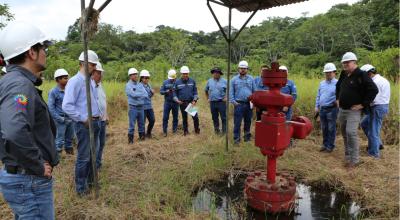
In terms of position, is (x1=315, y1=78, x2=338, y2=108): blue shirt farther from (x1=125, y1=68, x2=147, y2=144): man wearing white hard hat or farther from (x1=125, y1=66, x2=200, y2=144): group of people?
(x1=125, y1=68, x2=147, y2=144): man wearing white hard hat

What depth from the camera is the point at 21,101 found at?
5.62 feet

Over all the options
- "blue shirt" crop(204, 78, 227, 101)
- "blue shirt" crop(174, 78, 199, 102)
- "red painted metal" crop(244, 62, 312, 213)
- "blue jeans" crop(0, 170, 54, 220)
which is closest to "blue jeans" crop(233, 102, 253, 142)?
"blue shirt" crop(204, 78, 227, 101)

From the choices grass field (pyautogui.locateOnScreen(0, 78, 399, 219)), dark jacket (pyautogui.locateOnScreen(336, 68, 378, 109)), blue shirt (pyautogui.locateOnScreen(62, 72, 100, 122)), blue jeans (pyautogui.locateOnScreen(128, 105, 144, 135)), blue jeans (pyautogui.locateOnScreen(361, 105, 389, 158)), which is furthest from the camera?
blue jeans (pyautogui.locateOnScreen(128, 105, 144, 135))

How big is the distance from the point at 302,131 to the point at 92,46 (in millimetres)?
30980

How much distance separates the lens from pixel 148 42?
3406cm

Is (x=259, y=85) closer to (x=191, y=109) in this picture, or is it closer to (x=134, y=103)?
(x=191, y=109)

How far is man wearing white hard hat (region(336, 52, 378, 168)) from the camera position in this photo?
4.49 metres

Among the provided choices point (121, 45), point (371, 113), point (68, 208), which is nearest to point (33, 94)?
point (68, 208)

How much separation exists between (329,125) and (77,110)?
4.39 m

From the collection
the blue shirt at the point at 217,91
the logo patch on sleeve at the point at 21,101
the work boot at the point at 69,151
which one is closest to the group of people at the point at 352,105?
the blue shirt at the point at 217,91

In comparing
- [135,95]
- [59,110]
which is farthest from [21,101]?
[135,95]

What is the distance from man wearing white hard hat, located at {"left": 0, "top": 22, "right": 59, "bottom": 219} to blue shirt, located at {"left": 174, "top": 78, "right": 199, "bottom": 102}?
5.03m

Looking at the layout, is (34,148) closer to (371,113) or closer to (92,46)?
(371,113)

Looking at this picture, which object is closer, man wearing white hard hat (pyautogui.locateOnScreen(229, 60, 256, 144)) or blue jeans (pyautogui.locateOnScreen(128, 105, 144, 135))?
man wearing white hard hat (pyautogui.locateOnScreen(229, 60, 256, 144))
